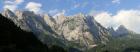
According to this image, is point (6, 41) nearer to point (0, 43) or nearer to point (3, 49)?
point (0, 43)

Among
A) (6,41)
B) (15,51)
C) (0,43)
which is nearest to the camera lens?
(15,51)

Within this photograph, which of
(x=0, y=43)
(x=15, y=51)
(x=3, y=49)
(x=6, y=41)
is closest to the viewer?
(x=3, y=49)

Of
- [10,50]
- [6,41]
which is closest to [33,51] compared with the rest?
[6,41]

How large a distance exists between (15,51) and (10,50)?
544 centimetres

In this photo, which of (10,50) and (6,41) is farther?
(6,41)

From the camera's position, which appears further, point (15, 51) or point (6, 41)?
point (6, 41)

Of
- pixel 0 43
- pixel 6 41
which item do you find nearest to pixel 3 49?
pixel 0 43

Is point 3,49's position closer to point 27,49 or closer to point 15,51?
point 15,51

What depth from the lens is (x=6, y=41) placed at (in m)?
199

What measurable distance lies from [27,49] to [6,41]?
1431 centimetres

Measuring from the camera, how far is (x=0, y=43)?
18562 cm

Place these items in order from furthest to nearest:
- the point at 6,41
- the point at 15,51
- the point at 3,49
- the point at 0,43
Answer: the point at 6,41, the point at 0,43, the point at 15,51, the point at 3,49

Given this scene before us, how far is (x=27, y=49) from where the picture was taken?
19688cm

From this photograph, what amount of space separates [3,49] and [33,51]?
4159cm
